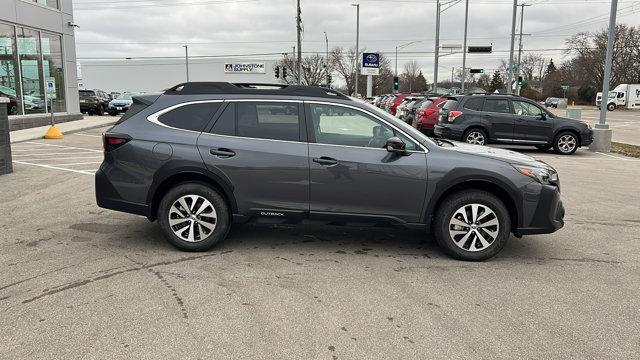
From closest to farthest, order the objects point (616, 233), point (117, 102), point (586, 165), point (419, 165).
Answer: point (419, 165) < point (616, 233) < point (586, 165) < point (117, 102)

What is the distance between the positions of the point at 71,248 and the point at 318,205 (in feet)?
8.69

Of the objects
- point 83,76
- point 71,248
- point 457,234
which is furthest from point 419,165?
point 83,76

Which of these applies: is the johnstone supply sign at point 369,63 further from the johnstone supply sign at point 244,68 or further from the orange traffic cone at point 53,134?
the johnstone supply sign at point 244,68

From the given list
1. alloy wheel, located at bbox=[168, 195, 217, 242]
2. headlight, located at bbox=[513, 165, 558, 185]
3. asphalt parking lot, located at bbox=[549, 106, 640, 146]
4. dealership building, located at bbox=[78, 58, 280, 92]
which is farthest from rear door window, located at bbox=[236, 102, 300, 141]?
dealership building, located at bbox=[78, 58, 280, 92]

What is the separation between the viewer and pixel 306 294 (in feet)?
14.2

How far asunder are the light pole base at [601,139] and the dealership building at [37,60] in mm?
18222

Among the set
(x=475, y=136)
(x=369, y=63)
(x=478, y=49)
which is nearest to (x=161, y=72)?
(x=369, y=63)

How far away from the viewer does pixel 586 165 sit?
13.1 metres

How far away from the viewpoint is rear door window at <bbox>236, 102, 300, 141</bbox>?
5.29 meters

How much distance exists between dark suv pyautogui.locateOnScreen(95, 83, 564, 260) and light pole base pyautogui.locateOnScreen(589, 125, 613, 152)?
520 inches

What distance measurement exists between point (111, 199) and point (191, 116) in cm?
120

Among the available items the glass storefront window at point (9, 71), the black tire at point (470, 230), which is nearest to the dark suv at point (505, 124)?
the black tire at point (470, 230)

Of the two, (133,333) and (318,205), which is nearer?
(133,333)

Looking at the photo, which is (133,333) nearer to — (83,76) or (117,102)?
(117,102)
